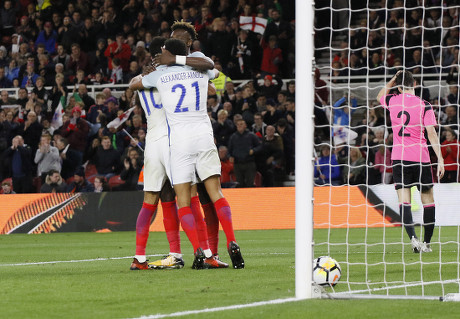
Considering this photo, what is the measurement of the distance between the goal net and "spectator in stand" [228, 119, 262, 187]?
1.54m

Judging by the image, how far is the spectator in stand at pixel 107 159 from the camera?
64.0ft

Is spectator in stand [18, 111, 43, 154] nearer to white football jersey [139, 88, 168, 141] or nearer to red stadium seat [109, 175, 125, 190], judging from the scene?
red stadium seat [109, 175, 125, 190]

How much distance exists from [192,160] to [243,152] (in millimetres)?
10091

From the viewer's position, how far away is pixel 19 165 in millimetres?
20031

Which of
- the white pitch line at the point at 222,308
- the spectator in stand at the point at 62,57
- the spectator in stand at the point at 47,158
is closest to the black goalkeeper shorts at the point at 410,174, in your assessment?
the white pitch line at the point at 222,308

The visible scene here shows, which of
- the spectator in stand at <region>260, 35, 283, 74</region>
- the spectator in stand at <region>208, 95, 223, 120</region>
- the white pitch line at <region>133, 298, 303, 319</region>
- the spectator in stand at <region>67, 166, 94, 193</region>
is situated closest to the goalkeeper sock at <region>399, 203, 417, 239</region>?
the white pitch line at <region>133, 298, 303, 319</region>

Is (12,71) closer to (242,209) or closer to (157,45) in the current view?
(242,209)

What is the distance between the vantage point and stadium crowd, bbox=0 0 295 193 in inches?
743

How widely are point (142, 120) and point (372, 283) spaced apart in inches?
554

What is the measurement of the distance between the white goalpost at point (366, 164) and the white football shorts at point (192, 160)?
0.99 metres

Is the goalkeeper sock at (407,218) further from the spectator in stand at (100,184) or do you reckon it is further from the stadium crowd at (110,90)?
the spectator in stand at (100,184)

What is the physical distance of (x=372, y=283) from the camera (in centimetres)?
693

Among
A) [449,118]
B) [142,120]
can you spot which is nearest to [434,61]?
[449,118]

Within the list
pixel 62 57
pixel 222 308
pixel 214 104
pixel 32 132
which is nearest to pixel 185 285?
pixel 222 308
